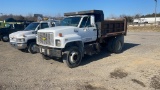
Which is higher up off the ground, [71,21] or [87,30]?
[71,21]

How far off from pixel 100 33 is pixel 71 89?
5.23 m

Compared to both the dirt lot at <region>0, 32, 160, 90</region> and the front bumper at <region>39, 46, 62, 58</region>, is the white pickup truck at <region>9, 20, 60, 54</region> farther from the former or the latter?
the front bumper at <region>39, 46, 62, 58</region>

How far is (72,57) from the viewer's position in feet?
28.4

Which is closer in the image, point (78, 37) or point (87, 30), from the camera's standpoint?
point (78, 37)

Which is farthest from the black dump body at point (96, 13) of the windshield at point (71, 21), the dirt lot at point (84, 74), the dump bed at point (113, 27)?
the dirt lot at point (84, 74)

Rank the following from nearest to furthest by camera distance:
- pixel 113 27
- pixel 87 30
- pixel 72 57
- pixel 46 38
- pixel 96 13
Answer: pixel 72 57, pixel 46 38, pixel 87 30, pixel 96 13, pixel 113 27

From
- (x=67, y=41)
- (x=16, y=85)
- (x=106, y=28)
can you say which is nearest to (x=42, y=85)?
(x=16, y=85)

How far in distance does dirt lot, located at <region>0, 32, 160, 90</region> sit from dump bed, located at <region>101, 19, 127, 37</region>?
5.88 feet

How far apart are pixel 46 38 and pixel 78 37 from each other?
1.49 m

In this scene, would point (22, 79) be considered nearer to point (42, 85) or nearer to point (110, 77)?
point (42, 85)

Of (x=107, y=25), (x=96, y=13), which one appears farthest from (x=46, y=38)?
(x=107, y=25)

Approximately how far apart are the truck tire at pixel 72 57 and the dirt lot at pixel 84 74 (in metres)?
0.28

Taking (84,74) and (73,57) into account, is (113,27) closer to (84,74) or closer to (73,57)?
(73,57)

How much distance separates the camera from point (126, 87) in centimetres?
623
